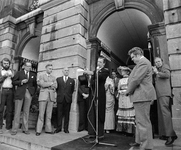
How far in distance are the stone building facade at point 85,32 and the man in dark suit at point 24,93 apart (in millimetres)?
1559

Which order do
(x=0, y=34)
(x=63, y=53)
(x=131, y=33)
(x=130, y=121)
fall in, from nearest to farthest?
(x=130, y=121), (x=63, y=53), (x=131, y=33), (x=0, y=34)

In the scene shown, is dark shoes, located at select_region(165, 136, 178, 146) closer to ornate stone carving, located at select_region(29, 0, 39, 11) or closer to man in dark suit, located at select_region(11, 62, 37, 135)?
man in dark suit, located at select_region(11, 62, 37, 135)

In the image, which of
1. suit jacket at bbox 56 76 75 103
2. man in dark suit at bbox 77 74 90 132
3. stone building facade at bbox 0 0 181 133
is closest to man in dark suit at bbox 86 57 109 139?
stone building facade at bbox 0 0 181 133

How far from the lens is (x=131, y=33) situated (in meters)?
8.77

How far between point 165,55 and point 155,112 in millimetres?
1860

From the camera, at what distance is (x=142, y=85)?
2930mm

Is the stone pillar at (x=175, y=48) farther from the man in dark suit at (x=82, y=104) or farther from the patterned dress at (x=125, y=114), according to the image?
the man in dark suit at (x=82, y=104)

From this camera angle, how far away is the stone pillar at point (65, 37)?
20.2 ft

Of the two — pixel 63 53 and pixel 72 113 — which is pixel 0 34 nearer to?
pixel 63 53

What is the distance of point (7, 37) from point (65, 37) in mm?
5046

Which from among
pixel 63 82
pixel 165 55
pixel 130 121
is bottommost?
pixel 130 121

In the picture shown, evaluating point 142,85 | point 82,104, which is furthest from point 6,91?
point 142,85

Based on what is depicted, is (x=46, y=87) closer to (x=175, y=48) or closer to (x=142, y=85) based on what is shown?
(x=142, y=85)

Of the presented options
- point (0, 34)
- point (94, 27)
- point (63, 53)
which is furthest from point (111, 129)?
point (0, 34)
